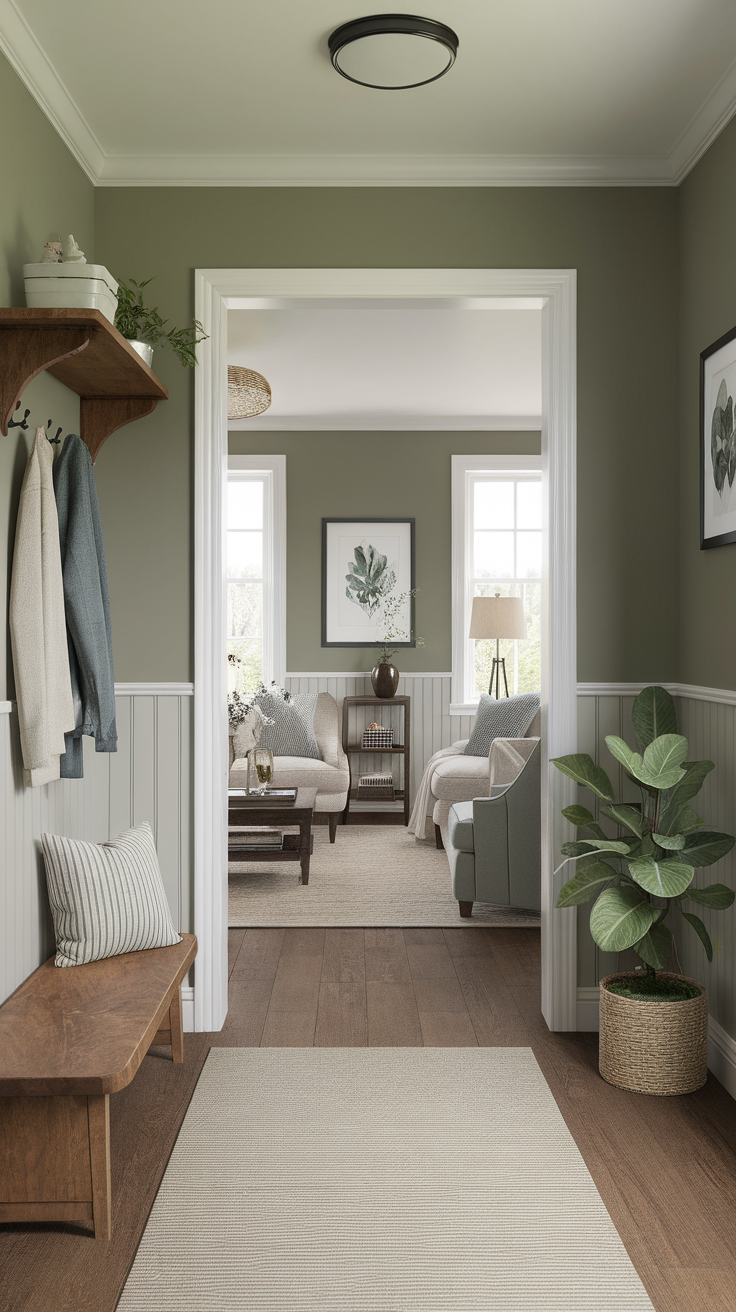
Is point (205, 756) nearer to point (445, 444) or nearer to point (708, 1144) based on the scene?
point (708, 1144)

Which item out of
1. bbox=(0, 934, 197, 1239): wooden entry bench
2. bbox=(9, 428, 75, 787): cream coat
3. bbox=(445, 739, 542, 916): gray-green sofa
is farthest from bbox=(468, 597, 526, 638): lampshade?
bbox=(0, 934, 197, 1239): wooden entry bench

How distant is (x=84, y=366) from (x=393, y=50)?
3.74 feet

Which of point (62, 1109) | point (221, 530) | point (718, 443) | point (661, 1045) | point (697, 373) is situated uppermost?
point (697, 373)

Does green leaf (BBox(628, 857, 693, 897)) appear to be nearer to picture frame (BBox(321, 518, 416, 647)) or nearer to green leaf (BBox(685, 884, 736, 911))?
green leaf (BBox(685, 884, 736, 911))

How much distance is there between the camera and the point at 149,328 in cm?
292

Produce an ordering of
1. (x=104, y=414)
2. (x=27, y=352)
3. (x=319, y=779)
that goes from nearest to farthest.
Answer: (x=27, y=352), (x=104, y=414), (x=319, y=779)

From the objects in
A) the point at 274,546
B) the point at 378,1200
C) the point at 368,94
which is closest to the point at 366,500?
the point at 274,546

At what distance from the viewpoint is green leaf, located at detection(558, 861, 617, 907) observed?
2.72m

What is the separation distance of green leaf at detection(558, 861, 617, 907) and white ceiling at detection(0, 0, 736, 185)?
214cm

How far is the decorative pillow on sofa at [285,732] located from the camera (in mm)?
6293

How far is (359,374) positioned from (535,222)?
270cm

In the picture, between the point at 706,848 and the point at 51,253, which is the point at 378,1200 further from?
the point at 51,253

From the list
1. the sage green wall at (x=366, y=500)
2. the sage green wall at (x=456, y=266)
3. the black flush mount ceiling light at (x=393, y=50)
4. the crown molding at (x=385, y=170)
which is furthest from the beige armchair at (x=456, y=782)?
the black flush mount ceiling light at (x=393, y=50)

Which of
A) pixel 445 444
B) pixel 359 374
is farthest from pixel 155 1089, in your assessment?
pixel 445 444
